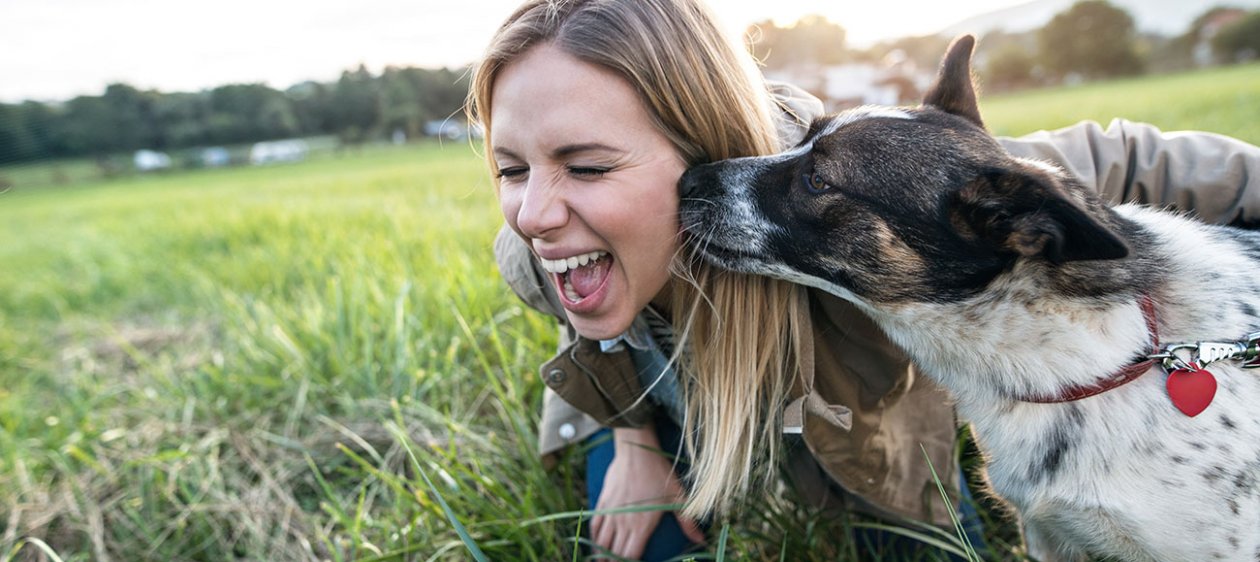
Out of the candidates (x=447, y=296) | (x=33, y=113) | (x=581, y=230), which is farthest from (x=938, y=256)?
(x=33, y=113)

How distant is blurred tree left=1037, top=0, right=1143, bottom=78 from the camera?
179ft

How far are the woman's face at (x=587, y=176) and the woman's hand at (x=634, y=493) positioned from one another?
2.14 feet

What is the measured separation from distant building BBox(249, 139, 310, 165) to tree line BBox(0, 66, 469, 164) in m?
1.08

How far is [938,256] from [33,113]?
49001 millimetres

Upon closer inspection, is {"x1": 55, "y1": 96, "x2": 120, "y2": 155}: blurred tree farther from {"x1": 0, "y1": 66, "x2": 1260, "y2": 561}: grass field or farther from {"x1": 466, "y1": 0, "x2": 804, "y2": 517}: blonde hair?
{"x1": 466, "y1": 0, "x2": 804, "y2": 517}: blonde hair

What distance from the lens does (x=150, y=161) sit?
4222 cm

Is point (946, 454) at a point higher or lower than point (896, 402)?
lower

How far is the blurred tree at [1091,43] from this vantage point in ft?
179

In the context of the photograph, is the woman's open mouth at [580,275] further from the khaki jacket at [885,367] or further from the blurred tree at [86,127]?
the blurred tree at [86,127]

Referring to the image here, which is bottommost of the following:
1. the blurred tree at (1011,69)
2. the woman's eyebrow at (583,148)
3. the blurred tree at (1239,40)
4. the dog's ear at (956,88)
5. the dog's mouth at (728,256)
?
the dog's mouth at (728,256)

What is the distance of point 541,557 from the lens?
7.41ft

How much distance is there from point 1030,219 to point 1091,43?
65294 millimetres

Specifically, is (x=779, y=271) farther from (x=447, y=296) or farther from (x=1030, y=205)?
Result: (x=447, y=296)

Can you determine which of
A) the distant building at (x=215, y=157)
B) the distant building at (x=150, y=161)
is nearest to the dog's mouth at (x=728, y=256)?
the distant building at (x=215, y=157)
